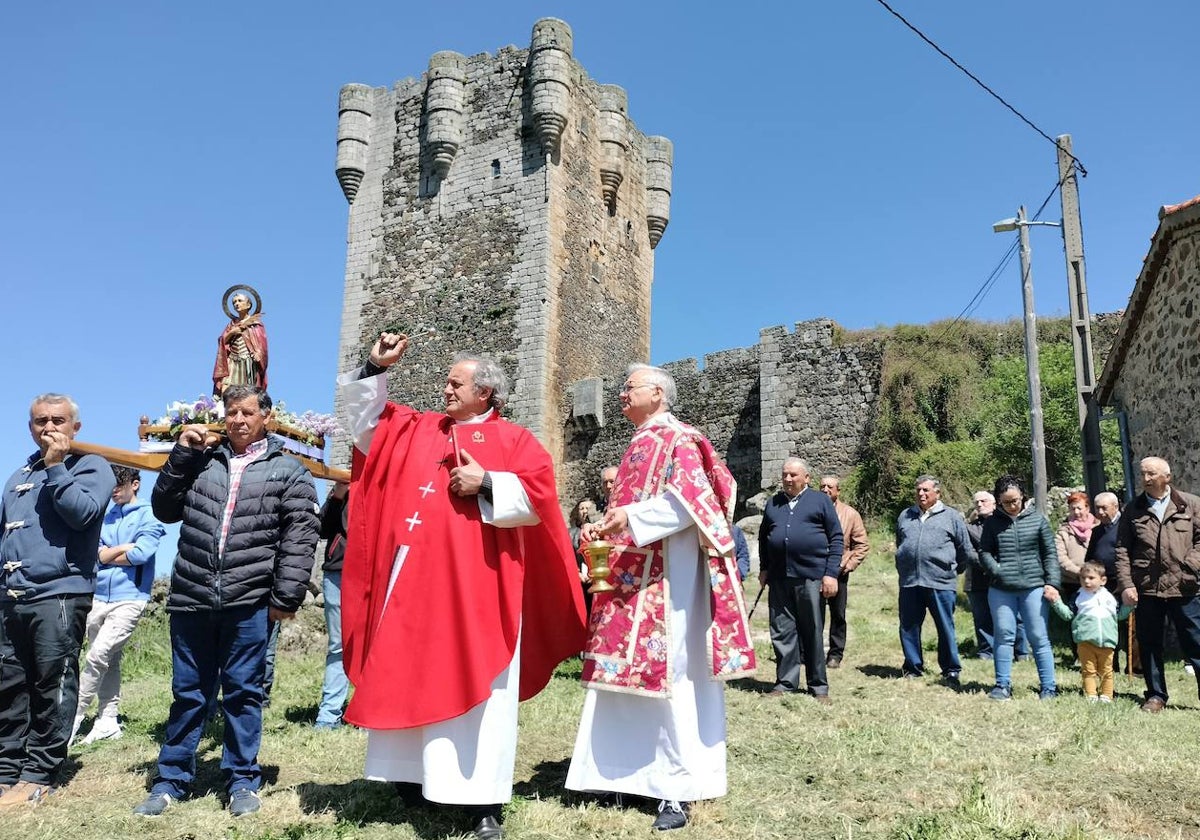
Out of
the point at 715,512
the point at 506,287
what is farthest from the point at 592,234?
the point at 715,512

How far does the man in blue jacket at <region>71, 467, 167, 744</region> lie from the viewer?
5574mm

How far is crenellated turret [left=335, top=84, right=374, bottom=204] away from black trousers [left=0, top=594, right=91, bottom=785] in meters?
20.4

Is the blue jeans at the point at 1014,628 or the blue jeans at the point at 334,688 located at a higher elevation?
the blue jeans at the point at 1014,628

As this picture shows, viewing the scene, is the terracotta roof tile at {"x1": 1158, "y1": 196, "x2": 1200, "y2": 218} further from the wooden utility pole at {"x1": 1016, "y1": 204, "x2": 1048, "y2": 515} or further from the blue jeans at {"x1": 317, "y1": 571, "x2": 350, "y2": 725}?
the blue jeans at {"x1": 317, "y1": 571, "x2": 350, "y2": 725}

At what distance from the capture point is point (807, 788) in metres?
4.11

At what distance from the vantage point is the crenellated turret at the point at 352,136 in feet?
75.7

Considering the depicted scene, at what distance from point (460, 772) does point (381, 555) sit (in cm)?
97

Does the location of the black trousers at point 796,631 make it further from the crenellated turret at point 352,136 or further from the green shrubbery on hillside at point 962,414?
the crenellated turret at point 352,136

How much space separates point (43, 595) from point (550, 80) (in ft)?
59.7

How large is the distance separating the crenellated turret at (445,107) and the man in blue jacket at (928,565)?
17.1 m

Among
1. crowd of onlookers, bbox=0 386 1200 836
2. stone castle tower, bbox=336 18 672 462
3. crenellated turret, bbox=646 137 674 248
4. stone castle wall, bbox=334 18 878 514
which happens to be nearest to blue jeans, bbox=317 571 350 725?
crowd of onlookers, bbox=0 386 1200 836

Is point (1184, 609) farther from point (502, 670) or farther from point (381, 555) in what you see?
point (381, 555)

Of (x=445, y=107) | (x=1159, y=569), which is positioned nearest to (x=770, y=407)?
(x=445, y=107)

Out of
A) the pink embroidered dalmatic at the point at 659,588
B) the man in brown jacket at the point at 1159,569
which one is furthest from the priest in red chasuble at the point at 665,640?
the man in brown jacket at the point at 1159,569
